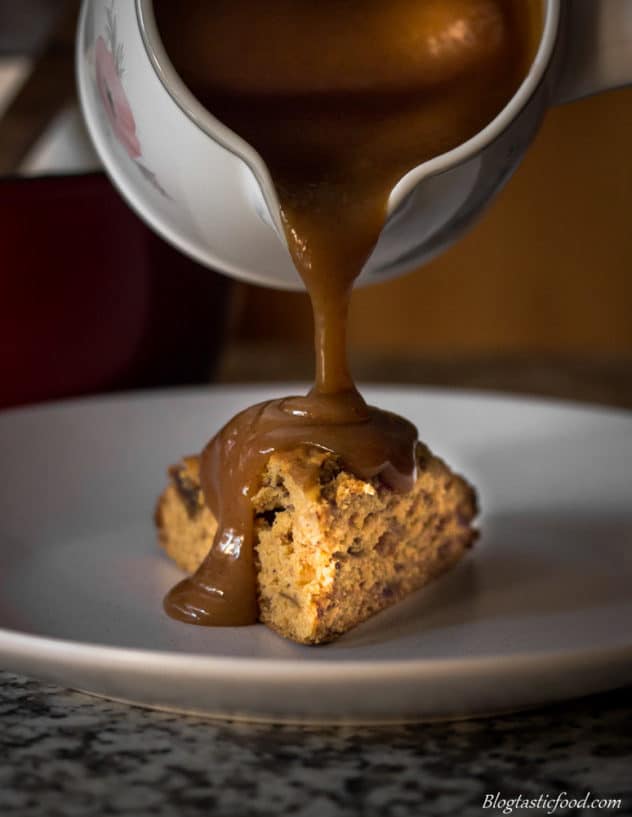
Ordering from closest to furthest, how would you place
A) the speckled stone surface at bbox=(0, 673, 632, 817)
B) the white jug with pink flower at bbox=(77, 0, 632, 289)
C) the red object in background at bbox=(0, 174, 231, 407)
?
1. the speckled stone surface at bbox=(0, 673, 632, 817)
2. the white jug with pink flower at bbox=(77, 0, 632, 289)
3. the red object in background at bbox=(0, 174, 231, 407)

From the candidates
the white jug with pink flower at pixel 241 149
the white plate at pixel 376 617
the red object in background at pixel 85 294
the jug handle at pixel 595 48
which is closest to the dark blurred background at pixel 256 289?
the red object in background at pixel 85 294

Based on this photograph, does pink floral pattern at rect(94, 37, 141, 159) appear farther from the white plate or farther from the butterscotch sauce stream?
the white plate

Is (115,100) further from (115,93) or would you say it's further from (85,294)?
(85,294)

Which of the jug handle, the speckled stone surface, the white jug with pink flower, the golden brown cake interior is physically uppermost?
the jug handle

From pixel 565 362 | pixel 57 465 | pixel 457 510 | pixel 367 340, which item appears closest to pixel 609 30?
pixel 457 510

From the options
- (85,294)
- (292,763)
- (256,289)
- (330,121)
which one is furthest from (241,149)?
(256,289)

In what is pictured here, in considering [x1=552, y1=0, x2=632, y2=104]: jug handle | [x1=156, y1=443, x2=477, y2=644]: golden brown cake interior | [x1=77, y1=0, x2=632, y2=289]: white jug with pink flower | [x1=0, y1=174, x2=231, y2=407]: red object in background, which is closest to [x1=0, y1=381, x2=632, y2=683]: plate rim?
[x1=156, y1=443, x2=477, y2=644]: golden brown cake interior
